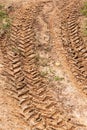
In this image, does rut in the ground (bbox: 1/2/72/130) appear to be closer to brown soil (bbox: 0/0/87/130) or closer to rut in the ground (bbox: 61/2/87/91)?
brown soil (bbox: 0/0/87/130)

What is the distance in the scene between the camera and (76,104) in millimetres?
6652

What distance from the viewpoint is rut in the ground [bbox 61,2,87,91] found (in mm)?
7528

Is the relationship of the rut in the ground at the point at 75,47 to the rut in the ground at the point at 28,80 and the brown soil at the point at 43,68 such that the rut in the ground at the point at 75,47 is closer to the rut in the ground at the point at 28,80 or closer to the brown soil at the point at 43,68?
the brown soil at the point at 43,68

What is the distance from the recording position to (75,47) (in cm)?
834

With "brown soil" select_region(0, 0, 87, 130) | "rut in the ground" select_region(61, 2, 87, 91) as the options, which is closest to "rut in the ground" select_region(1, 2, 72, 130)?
"brown soil" select_region(0, 0, 87, 130)

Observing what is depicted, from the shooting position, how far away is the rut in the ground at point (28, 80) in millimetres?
6133

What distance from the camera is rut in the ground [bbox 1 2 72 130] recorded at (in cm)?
613

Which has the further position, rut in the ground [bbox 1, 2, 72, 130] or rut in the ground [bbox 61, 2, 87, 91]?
rut in the ground [bbox 61, 2, 87, 91]

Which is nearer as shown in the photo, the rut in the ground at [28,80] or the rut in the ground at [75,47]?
the rut in the ground at [28,80]

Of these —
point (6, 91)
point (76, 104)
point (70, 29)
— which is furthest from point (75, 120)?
point (70, 29)

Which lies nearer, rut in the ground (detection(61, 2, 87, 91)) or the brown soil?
the brown soil

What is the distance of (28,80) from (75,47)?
1770 millimetres

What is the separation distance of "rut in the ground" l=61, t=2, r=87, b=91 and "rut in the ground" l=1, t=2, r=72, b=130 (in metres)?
0.78

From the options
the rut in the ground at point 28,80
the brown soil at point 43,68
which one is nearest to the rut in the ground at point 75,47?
the brown soil at point 43,68
